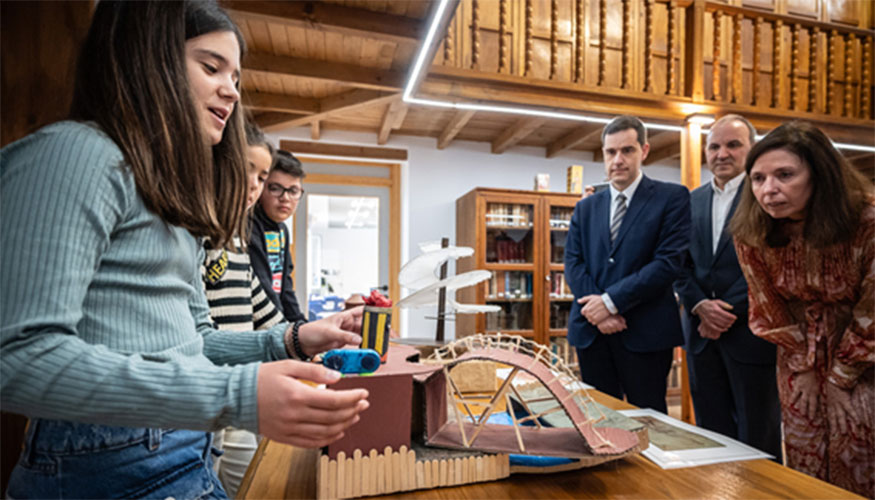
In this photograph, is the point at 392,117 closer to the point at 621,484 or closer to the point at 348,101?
the point at 348,101

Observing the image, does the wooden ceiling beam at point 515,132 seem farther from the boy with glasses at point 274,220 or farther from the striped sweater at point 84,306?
the striped sweater at point 84,306

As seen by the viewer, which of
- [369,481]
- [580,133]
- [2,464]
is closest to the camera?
[369,481]

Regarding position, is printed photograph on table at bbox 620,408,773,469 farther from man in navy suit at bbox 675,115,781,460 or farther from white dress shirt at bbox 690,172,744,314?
white dress shirt at bbox 690,172,744,314

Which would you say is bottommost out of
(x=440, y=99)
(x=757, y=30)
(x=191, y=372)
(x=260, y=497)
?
(x=260, y=497)

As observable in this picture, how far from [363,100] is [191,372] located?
314 centimetres

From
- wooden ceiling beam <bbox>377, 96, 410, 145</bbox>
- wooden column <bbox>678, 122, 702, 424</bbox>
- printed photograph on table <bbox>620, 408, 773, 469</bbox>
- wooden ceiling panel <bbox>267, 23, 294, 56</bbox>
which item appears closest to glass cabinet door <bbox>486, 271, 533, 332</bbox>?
wooden column <bbox>678, 122, 702, 424</bbox>

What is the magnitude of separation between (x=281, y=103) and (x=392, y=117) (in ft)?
3.10

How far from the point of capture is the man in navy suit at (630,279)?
5.54 ft

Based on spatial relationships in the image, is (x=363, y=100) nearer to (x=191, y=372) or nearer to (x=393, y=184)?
(x=393, y=184)

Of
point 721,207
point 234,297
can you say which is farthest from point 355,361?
point 721,207

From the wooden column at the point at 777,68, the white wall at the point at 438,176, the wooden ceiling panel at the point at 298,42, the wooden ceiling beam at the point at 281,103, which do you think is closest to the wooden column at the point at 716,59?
the wooden column at the point at 777,68

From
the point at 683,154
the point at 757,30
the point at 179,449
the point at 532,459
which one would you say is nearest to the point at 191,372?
the point at 179,449

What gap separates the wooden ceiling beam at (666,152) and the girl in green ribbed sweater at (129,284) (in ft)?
17.1

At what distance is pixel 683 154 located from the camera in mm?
3533
